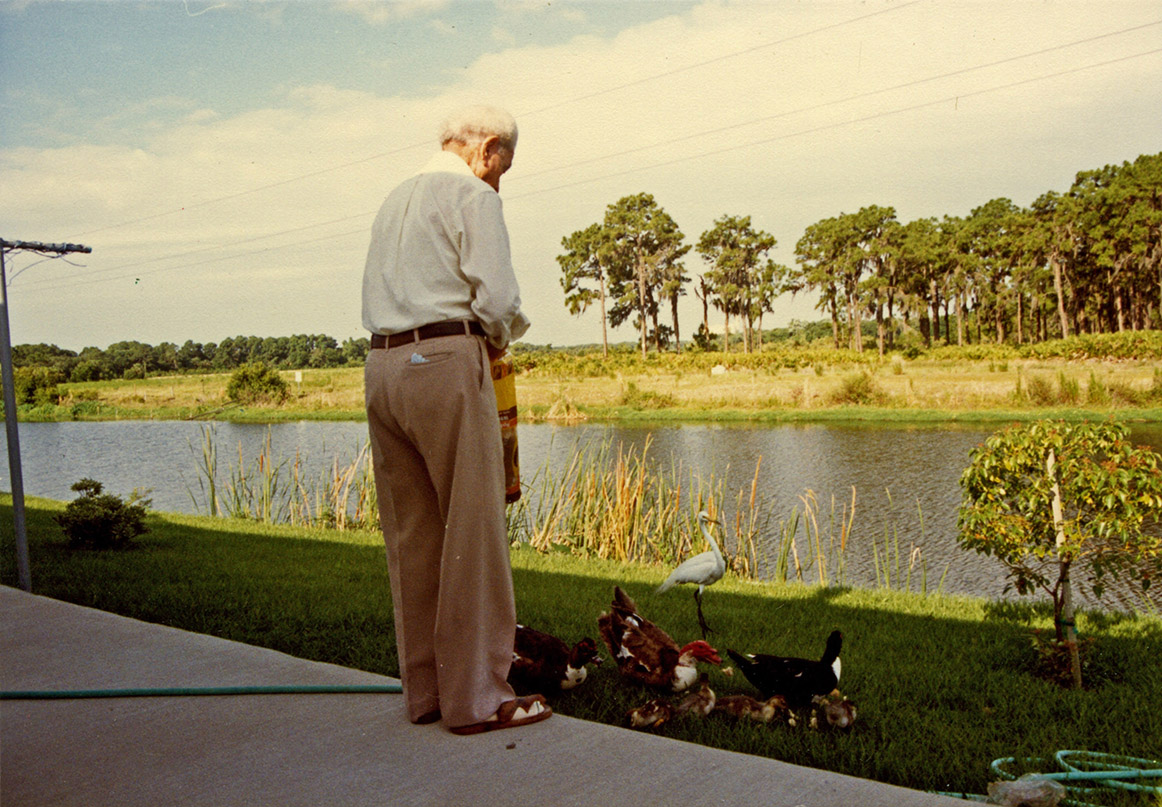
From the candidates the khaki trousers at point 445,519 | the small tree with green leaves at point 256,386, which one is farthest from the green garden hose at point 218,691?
the small tree with green leaves at point 256,386

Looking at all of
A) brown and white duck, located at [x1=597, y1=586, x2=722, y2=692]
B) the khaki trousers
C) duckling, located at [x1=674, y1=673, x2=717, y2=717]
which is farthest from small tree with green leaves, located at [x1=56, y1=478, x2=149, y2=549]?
duckling, located at [x1=674, y1=673, x2=717, y2=717]

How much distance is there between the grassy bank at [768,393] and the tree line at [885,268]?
31.1 ft

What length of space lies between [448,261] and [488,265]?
14 centimetres

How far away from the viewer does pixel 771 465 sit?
1836cm

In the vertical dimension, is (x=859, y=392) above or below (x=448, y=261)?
below

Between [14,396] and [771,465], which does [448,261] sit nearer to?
[14,396]

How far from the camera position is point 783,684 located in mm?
3514

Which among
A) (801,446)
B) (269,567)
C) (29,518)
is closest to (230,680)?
(269,567)

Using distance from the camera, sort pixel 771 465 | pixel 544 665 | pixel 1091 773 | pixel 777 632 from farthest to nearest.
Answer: pixel 771 465
pixel 777 632
pixel 544 665
pixel 1091 773

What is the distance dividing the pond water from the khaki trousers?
18.7 feet

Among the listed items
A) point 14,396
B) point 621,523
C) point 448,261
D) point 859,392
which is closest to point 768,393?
point 859,392

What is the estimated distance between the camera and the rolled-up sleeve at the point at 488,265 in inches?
112

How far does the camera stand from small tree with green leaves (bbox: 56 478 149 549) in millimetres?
7852

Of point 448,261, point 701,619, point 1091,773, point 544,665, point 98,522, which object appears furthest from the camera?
point 98,522
